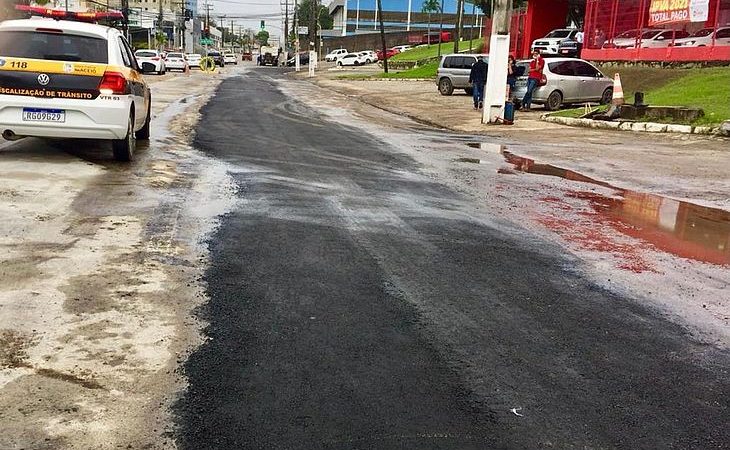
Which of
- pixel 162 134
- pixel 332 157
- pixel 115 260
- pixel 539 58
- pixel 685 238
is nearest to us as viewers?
pixel 115 260

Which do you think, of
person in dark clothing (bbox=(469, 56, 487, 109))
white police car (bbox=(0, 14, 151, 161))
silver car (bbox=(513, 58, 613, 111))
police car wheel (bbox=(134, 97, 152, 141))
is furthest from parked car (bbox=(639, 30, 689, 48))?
white police car (bbox=(0, 14, 151, 161))

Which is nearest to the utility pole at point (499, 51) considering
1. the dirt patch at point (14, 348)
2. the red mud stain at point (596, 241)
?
the red mud stain at point (596, 241)

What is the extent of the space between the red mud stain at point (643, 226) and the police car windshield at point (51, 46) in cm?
600

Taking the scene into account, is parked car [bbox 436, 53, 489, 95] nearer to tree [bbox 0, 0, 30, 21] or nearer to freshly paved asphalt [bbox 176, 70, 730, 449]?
freshly paved asphalt [bbox 176, 70, 730, 449]

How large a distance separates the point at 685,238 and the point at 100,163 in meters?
Result: 7.19

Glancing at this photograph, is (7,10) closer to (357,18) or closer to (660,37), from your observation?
(660,37)

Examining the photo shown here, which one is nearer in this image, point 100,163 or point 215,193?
point 215,193

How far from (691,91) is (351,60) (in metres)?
60.0

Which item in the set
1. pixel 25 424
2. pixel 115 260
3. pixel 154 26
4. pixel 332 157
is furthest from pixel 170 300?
pixel 154 26

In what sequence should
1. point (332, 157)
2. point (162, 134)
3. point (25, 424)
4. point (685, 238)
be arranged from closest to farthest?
point (25, 424), point (685, 238), point (332, 157), point (162, 134)

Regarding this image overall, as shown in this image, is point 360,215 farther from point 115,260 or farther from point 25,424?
point 25,424

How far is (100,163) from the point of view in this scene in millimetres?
9750

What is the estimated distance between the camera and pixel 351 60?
78812mm

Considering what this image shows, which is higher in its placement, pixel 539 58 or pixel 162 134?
pixel 539 58
